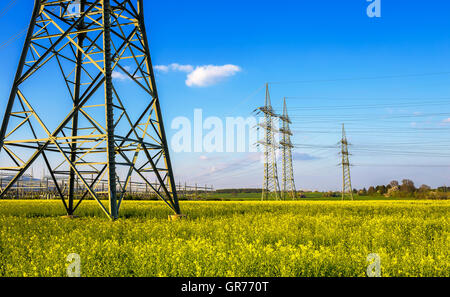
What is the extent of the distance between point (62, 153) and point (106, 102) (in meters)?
2.67

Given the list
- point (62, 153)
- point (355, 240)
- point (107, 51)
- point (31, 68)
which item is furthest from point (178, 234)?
point (31, 68)

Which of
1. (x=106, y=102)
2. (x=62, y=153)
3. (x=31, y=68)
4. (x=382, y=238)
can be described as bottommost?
(x=382, y=238)

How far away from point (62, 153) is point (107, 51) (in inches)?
154

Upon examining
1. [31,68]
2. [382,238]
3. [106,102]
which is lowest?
[382,238]

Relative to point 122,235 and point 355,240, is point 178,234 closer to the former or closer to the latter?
point 122,235

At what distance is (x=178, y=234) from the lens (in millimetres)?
7891
